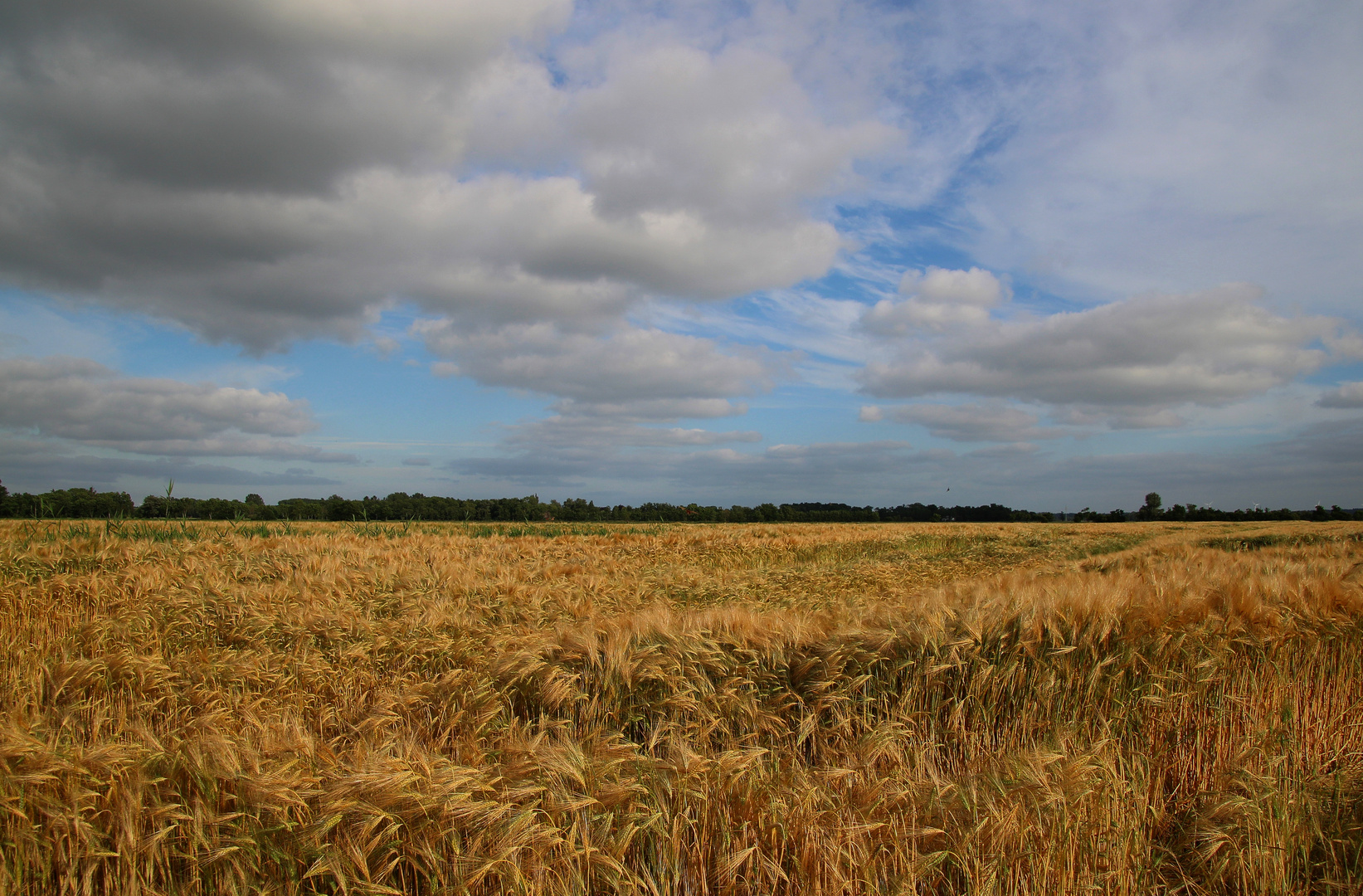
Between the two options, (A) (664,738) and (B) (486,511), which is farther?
(B) (486,511)

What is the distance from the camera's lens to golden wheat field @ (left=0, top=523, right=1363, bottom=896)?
Result: 2.46m

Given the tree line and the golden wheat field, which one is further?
the tree line

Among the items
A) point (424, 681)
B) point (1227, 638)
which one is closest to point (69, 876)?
point (424, 681)

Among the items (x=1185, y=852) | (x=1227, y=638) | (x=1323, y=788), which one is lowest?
(x=1185, y=852)

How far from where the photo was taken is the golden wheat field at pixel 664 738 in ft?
8.05

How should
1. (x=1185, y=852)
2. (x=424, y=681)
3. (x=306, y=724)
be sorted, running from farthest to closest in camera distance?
(x=424, y=681)
(x=306, y=724)
(x=1185, y=852)

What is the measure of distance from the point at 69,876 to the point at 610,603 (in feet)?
20.2

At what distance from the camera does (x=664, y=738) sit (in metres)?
3.97

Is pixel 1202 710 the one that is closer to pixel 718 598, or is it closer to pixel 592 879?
pixel 592 879

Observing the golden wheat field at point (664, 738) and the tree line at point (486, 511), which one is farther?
the tree line at point (486, 511)

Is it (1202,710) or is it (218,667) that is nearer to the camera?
(1202,710)

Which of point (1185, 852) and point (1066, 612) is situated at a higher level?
point (1066, 612)

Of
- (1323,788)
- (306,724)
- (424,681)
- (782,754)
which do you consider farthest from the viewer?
(424,681)

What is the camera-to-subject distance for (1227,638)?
15.8 feet
